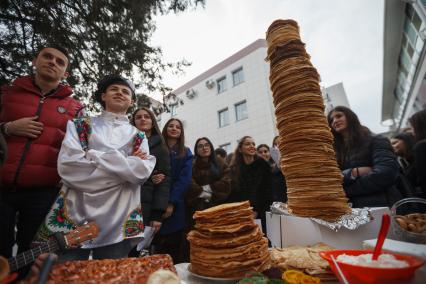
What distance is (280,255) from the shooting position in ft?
5.68

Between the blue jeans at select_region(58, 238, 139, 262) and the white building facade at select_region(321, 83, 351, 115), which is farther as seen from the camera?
the white building facade at select_region(321, 83, 351, 115)

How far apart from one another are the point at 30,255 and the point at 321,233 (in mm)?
2150

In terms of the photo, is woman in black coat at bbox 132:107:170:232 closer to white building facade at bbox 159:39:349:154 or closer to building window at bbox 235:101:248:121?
white building facade at bbox 159:39:349:154

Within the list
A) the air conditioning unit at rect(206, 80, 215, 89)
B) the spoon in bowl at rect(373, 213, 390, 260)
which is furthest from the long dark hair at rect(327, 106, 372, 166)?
the air conditioning unit at rect(206, 80, 215, 89)

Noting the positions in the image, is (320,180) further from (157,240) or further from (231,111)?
(231,111)

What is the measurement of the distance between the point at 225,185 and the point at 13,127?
115 inches

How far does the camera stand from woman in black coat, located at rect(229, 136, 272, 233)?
4.01 m

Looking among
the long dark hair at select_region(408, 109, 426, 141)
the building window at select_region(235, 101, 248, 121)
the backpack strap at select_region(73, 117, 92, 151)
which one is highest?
the building window at select_region(235, 101, 248, 121)

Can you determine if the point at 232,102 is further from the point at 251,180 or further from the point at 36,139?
the point at 36,139

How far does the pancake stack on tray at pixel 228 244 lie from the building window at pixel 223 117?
16.0 metres

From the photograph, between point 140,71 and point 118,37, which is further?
point 140,71

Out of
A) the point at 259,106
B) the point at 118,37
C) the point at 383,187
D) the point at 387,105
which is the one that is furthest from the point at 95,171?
the point at 387,105

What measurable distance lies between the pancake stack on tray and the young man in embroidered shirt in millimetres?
Result: 576

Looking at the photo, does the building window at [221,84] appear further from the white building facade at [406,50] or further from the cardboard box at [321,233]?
the cardboard box at [321,233]
